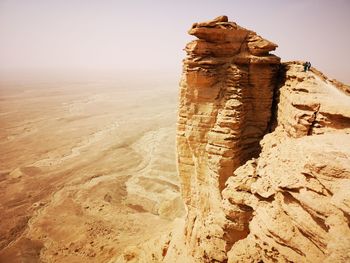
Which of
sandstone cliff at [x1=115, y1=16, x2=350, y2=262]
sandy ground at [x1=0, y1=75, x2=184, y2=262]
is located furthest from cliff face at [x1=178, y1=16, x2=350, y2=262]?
sandy ground at [x1=0, y1=75, x2=184, y2=262]

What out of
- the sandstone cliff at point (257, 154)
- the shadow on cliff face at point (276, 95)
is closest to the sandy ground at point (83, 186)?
the sandstone cliff at point (257, 154)

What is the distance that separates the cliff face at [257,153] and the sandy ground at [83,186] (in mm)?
13599

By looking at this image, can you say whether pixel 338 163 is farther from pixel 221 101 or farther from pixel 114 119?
pixel 114 119

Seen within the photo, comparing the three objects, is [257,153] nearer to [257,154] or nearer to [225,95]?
[257,154]

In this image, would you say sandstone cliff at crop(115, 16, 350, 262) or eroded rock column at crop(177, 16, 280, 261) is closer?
sandstone cliff at crop(115, 16, 350, 262)

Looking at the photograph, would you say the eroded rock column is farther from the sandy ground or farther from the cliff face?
the sandy ground

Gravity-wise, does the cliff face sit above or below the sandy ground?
above

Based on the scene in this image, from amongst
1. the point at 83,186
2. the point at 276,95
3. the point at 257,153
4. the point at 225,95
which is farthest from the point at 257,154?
the point at 83,186

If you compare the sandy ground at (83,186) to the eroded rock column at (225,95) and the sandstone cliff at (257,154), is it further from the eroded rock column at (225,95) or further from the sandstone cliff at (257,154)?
the eroded rock column at (225,95)

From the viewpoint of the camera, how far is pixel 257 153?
487 inches

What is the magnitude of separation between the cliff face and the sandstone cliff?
0.09 feet

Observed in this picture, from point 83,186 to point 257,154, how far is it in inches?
1216

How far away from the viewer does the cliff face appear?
20.1 ft

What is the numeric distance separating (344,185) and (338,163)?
57 centimetres
